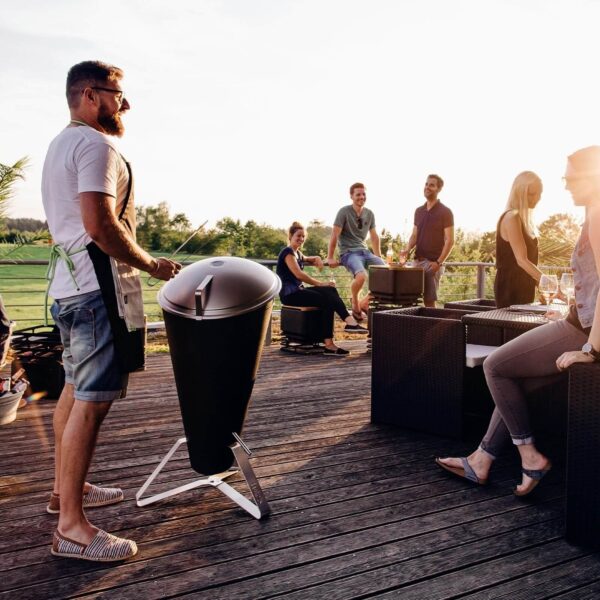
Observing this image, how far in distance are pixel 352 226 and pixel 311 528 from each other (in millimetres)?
4642

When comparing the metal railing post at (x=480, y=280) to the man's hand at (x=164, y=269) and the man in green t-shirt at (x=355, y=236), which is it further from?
the man's hand at (x=164, y=269)

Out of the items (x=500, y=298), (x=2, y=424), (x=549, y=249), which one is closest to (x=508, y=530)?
(x=500, y=298)

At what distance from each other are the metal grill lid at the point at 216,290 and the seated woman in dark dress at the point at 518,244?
197 centimetres

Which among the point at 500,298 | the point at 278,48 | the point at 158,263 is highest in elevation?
the point at 278,48

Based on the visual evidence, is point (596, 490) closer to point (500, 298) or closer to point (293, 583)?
point (293, 583)

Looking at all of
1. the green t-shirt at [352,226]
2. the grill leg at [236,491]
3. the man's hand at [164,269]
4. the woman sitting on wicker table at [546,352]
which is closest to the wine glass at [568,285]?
the woman sitting on wicker table at [546,352]

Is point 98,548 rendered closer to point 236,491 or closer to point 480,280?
point 236,491

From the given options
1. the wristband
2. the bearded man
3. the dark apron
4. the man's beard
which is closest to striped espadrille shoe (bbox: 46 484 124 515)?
the bearded man

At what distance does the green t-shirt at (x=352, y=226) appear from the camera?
21.0 feet

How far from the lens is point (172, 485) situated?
251cm

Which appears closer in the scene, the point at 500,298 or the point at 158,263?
the point at 158,263

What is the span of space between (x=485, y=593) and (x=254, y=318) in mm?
1115

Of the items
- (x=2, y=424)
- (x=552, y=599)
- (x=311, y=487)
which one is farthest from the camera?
(x=2, y=424)

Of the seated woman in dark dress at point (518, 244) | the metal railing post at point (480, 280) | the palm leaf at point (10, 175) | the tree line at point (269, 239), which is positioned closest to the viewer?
the tree line at point (269, 239)
